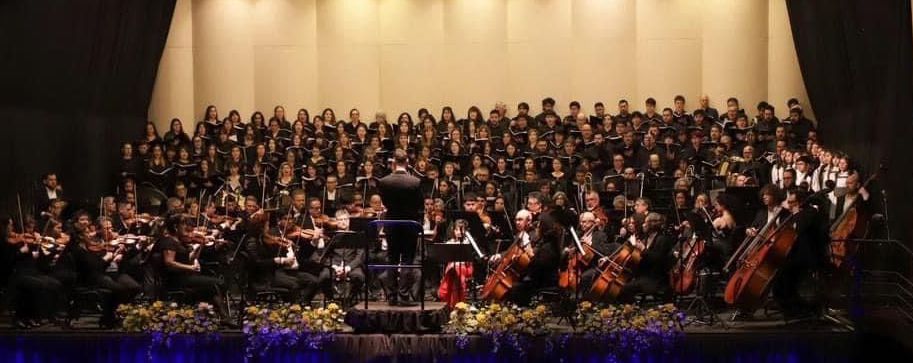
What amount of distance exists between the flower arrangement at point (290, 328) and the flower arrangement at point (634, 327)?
6.54ft

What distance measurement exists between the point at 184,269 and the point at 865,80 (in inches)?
282

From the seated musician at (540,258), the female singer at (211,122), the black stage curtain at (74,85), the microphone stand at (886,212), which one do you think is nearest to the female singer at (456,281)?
the seated musician at (540,258)

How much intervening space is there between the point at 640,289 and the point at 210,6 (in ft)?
29.6

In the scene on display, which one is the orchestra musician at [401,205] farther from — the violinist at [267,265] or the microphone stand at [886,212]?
the microphone stand at [886,212]

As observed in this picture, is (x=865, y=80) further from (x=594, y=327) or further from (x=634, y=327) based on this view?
(x=594, y=327)

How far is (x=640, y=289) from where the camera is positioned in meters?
9.57

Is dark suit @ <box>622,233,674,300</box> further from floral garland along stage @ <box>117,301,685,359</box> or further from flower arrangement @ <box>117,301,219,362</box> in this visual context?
flower arrangement @ <box>117,301,219,362</box>

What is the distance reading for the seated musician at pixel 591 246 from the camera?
32.5 ft

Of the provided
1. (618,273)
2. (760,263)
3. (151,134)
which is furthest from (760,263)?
(151,134)

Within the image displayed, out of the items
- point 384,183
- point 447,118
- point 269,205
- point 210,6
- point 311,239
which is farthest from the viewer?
point 210,6

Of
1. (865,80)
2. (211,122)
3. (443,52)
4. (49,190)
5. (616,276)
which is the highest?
(443,52)

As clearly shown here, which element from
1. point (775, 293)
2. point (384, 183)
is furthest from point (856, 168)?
point (384, 183)

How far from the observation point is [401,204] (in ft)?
29.6

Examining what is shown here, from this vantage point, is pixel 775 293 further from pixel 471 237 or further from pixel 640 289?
pixel 471 237
